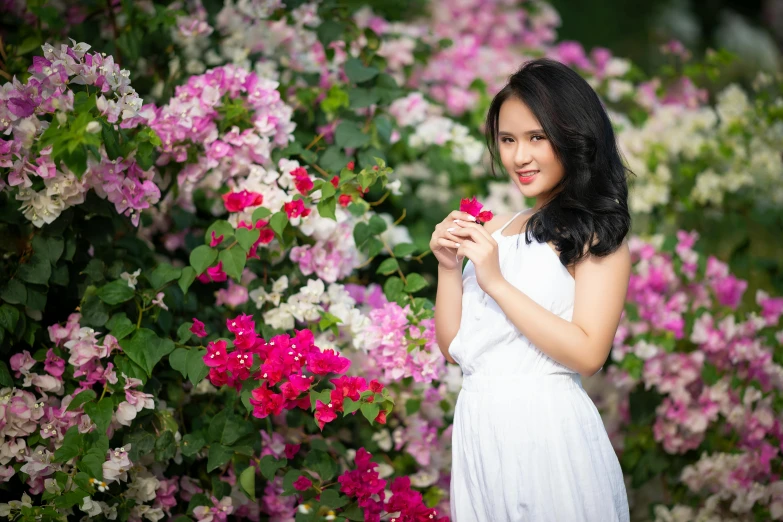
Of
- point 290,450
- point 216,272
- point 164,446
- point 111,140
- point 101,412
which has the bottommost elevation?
point 290,450

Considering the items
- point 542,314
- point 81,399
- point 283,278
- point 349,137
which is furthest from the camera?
point 349,137

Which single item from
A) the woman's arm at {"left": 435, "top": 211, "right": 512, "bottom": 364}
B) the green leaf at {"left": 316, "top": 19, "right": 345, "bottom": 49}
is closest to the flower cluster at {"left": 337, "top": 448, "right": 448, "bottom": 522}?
the woman's arm at {"left": 435, "top": 211, "right": 512, "bottom": 364}

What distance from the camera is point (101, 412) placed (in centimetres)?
204

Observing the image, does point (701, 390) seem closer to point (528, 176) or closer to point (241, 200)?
Answer: point (528, 176)

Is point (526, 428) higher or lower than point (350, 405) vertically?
higher

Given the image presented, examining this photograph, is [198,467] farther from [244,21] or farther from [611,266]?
[244,21]

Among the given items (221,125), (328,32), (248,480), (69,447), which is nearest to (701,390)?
(248,480)

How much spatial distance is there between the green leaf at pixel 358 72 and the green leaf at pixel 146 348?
115cm

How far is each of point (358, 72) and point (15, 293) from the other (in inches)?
52.0

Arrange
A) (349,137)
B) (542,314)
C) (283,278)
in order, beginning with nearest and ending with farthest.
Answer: (542,314) → (283,278) → (349,137)

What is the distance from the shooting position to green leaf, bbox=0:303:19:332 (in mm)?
2074

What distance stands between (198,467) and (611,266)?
4.63 ft

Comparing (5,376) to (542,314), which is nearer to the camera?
(542,314)

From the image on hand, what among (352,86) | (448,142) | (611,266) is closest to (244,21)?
(352,86)
